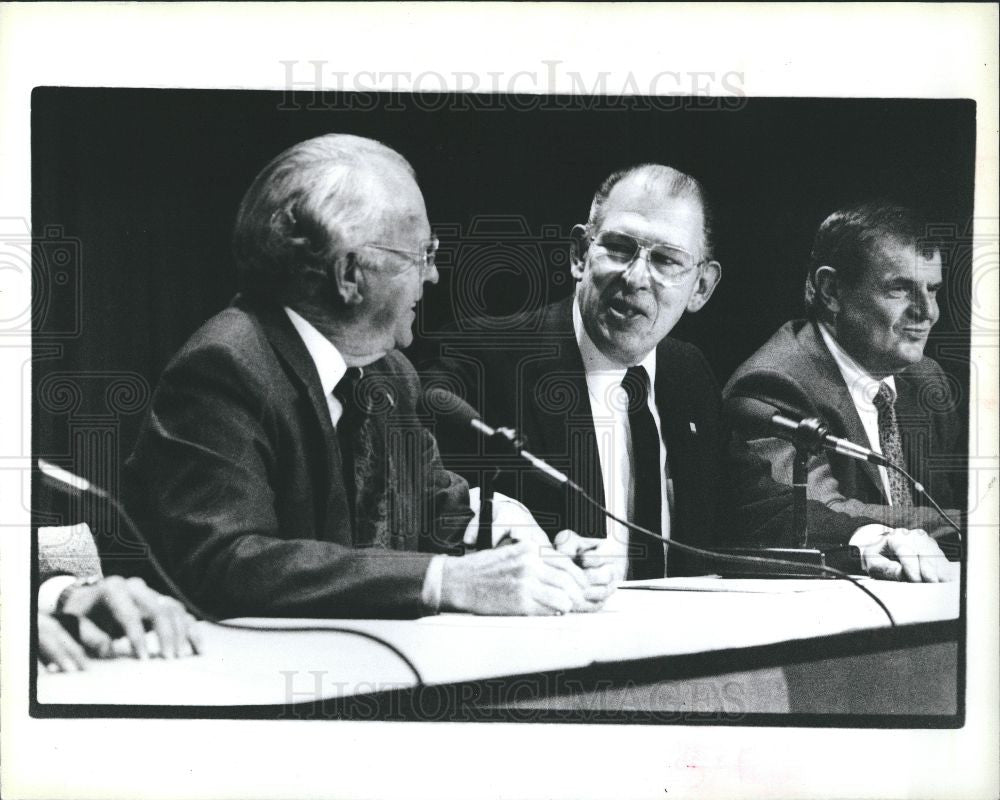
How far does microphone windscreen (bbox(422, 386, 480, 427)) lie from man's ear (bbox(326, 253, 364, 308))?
1.04 feet

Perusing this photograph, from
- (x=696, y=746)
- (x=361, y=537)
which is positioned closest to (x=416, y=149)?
(x=361, y=537)

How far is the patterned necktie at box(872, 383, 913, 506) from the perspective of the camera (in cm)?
293

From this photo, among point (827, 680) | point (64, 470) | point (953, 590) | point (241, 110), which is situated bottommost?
point (827, 680)

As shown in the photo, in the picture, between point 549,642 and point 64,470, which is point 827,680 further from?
point 64,470

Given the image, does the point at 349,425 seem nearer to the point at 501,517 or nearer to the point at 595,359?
the point at 501,517

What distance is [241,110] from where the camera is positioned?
2863mm

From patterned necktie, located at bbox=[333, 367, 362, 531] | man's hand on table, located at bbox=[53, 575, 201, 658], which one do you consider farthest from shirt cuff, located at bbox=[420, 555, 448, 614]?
man's hand on table, located at bbox=[53, 575, 201, 658]

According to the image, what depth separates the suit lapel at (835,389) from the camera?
2.93 metres

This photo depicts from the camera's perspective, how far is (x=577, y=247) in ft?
9.46

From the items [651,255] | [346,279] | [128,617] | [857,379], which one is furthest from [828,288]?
[128,617]

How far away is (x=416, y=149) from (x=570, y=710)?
5.07ft

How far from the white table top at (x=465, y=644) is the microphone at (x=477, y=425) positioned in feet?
1.19

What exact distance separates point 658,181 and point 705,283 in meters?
0.30

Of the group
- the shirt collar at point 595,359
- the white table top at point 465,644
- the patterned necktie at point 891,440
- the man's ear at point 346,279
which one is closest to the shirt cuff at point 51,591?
the white table top at point 465,644
